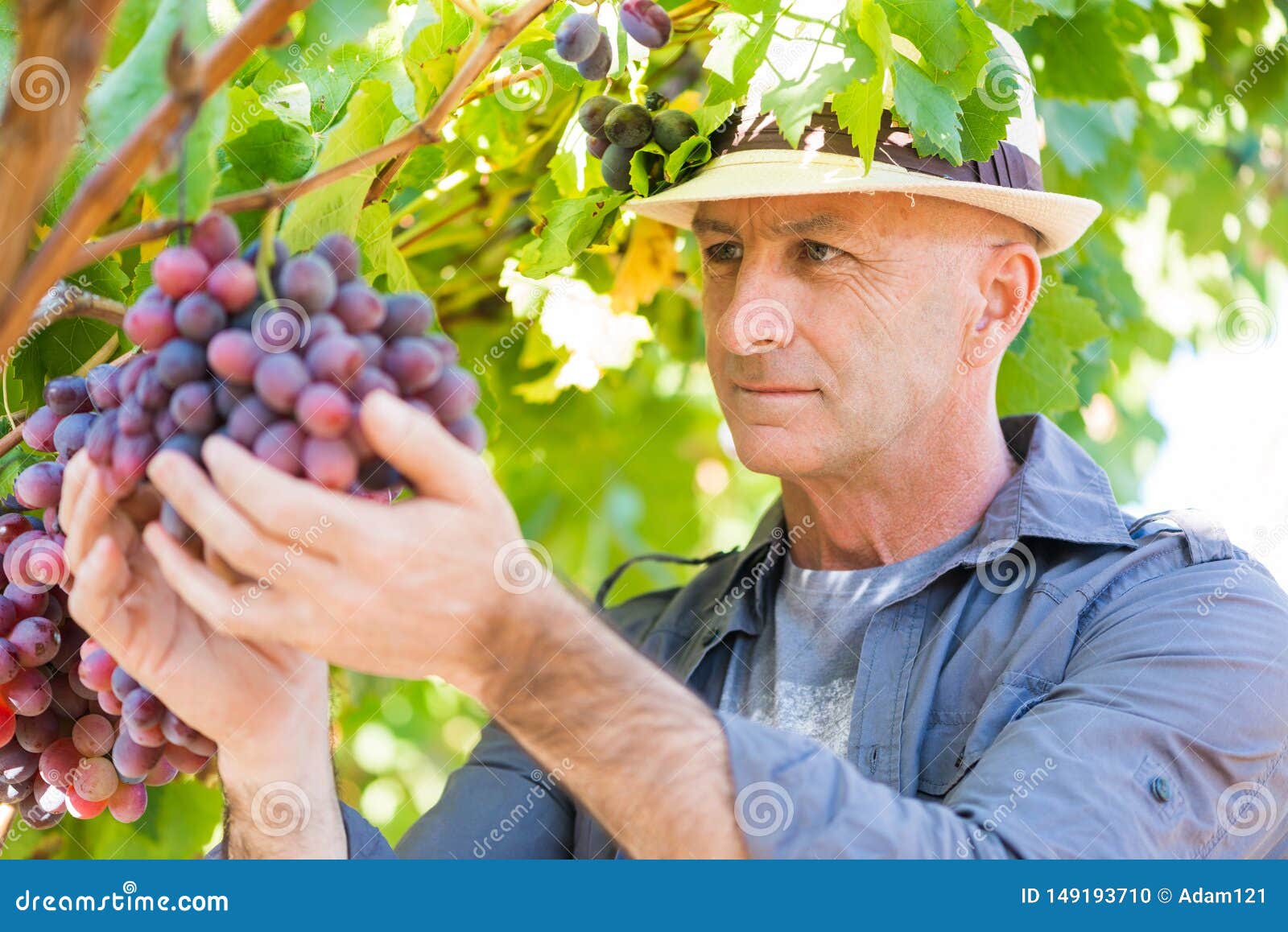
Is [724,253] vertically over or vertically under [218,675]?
under

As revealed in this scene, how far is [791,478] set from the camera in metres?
1.98

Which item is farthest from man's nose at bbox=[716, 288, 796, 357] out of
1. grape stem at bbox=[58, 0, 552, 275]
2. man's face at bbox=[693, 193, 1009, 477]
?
grape stem at bbox=[58, 0, 552, 275]

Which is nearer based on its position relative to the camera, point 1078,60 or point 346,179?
point 346,179

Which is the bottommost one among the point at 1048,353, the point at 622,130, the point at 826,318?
the point at 1048,353

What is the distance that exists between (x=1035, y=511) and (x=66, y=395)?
4.24 ft

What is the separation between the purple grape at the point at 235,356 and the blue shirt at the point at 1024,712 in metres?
0.56

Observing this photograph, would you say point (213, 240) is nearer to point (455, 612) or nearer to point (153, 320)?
point (153, 320)

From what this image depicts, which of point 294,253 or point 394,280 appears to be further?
point 394,280

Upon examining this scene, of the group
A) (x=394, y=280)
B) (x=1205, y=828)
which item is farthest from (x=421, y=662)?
(x=1205, y=828)

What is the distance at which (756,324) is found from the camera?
1784mm

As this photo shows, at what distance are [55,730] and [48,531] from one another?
0.22 m

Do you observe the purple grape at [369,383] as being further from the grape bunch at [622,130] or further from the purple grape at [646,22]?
the grape bunch at [622,130]

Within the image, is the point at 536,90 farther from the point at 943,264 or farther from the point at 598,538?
the point at 598,538

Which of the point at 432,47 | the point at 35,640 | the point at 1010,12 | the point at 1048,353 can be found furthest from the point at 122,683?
the point at 1048,353
